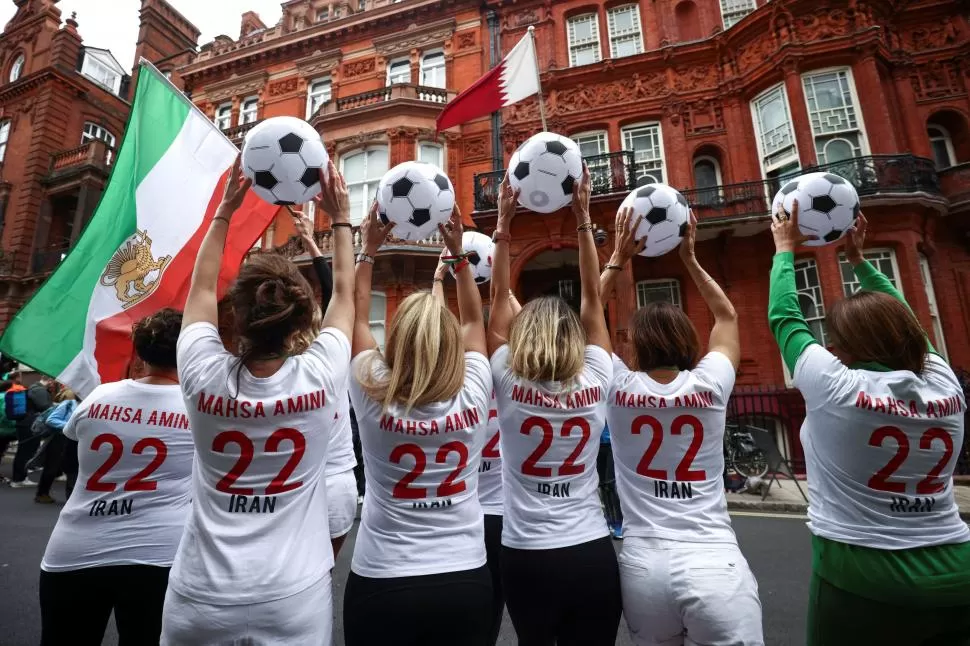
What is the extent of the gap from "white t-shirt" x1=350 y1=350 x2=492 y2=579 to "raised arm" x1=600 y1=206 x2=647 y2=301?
113 centimetres

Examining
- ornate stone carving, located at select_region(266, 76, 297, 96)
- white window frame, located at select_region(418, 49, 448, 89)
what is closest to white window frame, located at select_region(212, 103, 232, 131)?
ornate stone carving, located at select_region(266, 76, 297, 96)

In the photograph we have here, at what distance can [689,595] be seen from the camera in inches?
69.9

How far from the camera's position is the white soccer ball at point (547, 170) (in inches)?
122

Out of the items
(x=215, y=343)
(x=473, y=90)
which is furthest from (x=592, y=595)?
(x=473, y=90)

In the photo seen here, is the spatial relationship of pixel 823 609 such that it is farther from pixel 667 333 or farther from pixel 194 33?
pixel 194 33

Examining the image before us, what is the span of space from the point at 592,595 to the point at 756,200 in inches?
526

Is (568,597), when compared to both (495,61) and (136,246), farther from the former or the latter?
(495,61)

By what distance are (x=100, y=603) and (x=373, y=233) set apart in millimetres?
2106

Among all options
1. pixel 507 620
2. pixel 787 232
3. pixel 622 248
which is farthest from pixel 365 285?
pixel 507 620

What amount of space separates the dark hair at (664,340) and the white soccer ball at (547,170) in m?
1.16

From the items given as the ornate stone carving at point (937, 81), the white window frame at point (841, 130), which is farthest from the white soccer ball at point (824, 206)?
the ornate stone carving at point (937, 81)

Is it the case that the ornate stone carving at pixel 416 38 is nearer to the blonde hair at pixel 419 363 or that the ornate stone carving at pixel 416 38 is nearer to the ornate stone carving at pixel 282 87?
the ornate stone carving at pixel 282 87

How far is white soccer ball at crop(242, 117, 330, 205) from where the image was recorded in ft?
7.95

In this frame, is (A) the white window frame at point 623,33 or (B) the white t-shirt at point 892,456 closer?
(B) the white t-shirt at point 892,456
